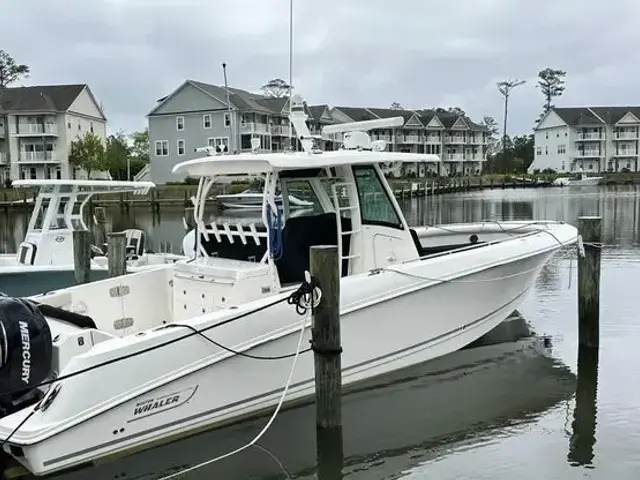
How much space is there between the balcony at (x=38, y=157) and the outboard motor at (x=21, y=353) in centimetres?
5932

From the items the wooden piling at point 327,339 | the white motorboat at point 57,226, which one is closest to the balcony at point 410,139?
the white motorboat at point 57,226

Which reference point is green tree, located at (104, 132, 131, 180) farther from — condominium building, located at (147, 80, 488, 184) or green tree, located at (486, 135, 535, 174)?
green tree, located at (486, 135, 535, 174)

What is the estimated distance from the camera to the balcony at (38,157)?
201 ft

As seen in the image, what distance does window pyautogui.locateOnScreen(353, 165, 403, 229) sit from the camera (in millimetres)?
8633

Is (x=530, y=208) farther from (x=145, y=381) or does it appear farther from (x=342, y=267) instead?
(x=145, y=381)

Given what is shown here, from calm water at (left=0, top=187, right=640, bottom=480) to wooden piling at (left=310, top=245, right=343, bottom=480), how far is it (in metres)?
0.52

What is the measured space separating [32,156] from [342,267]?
192 ft

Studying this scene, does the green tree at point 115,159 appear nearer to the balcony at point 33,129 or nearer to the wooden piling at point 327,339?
the balcony at point 33,129

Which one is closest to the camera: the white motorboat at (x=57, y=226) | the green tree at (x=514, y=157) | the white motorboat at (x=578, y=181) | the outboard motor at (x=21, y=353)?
the outboard motor at (x=21, y=353)

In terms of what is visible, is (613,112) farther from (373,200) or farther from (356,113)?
(373,200)

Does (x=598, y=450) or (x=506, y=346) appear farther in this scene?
(x=506, y=346)

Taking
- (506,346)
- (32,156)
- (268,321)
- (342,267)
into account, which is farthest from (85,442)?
(32,156)

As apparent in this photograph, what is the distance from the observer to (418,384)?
8.52m

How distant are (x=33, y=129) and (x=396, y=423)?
2358 inches
